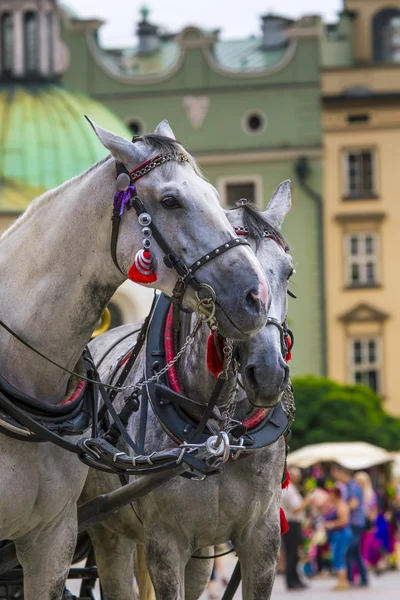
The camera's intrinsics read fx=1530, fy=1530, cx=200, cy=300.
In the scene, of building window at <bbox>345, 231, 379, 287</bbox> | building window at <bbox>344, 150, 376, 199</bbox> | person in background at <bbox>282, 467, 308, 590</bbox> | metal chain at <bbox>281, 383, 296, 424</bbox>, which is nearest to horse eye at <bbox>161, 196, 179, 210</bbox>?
metal chain at <bbox>281, 383, 296, 424</bbox>

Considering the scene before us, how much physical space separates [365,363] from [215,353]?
51.4 m

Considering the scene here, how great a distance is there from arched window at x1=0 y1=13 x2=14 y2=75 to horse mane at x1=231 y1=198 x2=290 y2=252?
140 ft

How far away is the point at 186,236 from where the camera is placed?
5.66m

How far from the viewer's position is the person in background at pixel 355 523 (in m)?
19.8

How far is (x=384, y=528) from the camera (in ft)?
77.5

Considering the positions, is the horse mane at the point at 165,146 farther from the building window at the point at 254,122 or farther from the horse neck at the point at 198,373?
the building window at the point at 254,122

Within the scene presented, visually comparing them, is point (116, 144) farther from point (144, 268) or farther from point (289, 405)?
point (289, 405)

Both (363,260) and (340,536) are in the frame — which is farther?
(363,260)

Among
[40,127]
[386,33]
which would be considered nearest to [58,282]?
[40,127]

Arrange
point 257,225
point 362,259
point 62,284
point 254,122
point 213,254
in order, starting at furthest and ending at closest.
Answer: point 254,122 < point 362,259 < point 257,225 < point 62,284 < point 213,254

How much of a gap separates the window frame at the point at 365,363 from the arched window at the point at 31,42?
16414 millimetres

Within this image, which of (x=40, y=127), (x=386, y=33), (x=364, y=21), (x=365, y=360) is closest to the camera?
(x=40, y=127)

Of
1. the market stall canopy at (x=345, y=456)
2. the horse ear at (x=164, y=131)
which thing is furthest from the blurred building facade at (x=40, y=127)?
A: the horse ear at (x=164, y=131)

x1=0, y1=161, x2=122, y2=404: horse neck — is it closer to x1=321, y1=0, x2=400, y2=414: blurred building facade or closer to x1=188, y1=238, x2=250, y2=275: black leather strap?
x1=188, y1=238, x2=250, y2=275: black leather strap
